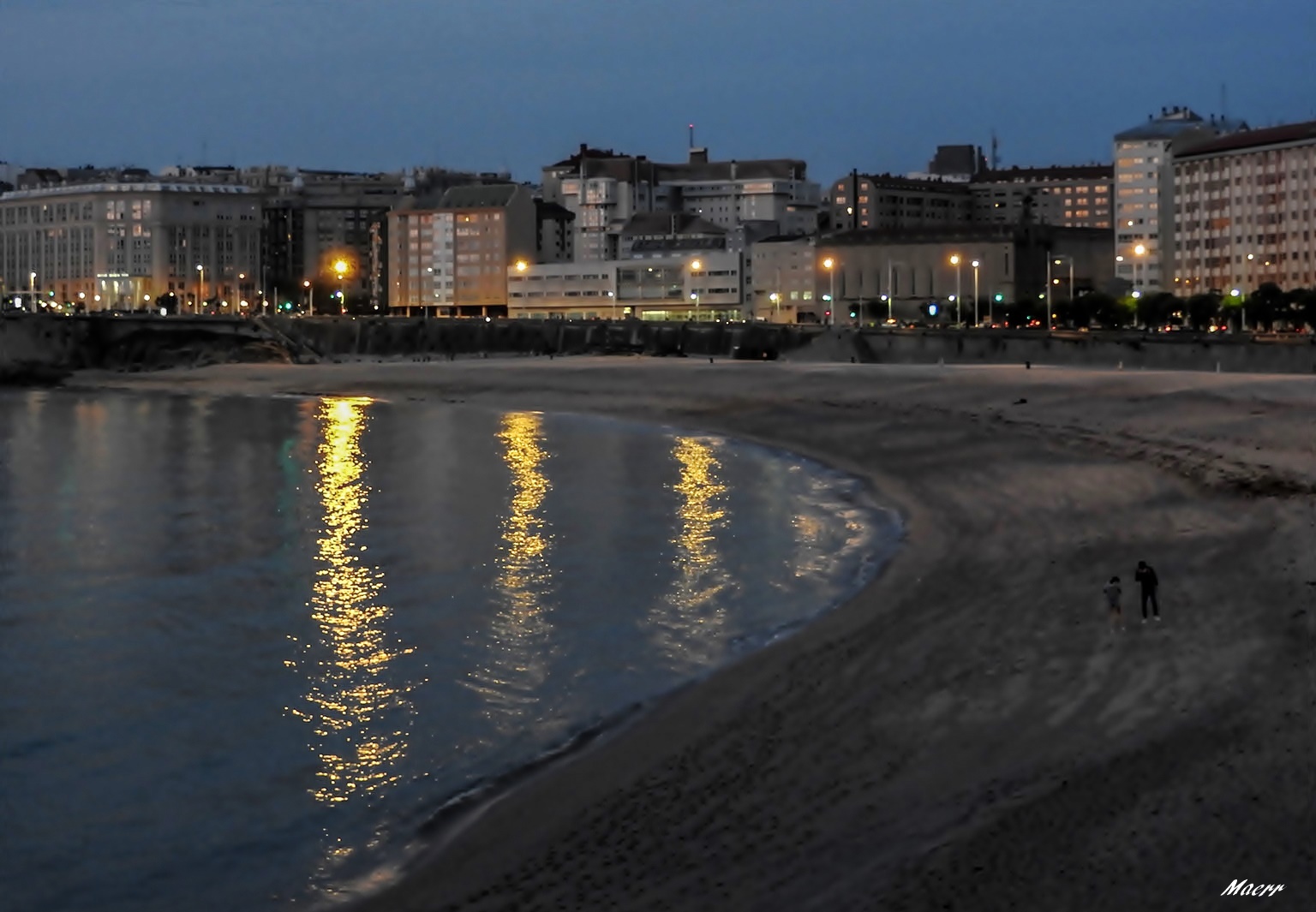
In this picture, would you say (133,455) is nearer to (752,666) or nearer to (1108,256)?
(752,666)

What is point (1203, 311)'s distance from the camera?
90.6m

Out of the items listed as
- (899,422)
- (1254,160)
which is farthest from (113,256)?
(899,422)

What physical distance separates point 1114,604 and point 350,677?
7046 millimetres

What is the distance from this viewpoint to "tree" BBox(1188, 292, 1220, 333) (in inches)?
3565

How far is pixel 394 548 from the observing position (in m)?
25.6

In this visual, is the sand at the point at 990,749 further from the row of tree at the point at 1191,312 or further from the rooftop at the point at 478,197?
→ the rooftop at the point at 478,197

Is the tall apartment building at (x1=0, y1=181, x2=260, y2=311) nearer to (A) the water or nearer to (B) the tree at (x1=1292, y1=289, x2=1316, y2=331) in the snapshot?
(B) the tree at (x1=1292, y1=289, x2=1316, y2=331)

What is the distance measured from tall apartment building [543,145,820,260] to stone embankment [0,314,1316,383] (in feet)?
168

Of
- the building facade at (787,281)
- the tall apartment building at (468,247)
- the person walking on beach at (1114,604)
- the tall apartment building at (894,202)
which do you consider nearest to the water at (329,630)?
the person walking on beach at (1114,604)

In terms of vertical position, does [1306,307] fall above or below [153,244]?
below

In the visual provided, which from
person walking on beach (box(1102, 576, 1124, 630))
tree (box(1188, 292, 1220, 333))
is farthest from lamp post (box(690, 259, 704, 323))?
person walking on beach (box(1102, 576, 1124, 630))

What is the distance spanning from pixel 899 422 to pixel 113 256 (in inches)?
5717

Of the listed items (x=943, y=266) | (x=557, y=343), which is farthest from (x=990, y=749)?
(x=943, y=266)

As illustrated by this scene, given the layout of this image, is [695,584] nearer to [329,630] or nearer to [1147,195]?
[329,630]
